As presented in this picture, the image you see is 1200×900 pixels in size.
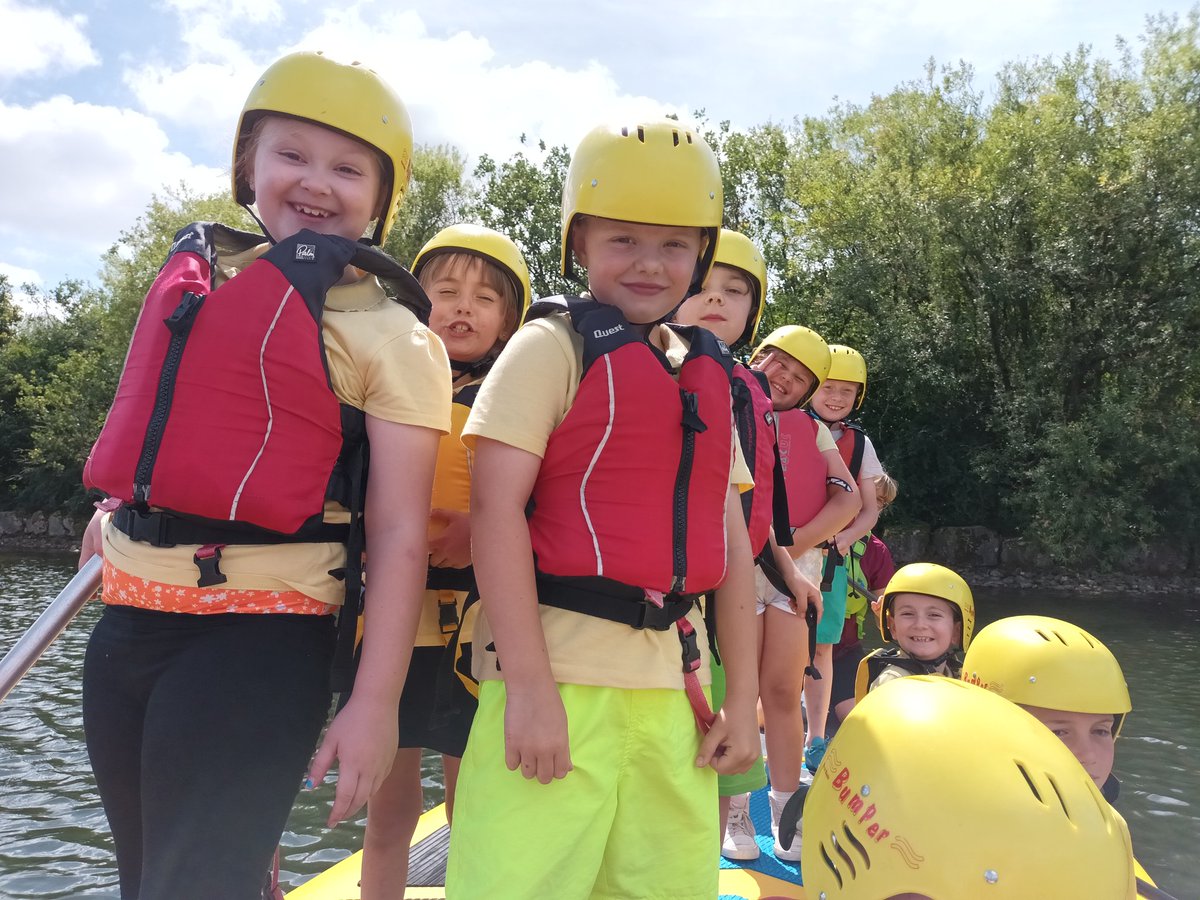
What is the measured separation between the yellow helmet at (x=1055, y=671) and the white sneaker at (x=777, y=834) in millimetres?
974

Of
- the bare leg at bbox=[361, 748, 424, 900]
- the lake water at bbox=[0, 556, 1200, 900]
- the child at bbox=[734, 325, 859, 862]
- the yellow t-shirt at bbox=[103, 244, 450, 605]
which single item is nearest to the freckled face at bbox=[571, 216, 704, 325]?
→ the yellow t-shirt at bbox=[103, 244, 450, 605]

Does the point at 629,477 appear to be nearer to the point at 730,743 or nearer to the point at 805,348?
the point at 730,743

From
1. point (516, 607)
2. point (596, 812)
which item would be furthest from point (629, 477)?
point (596, 812)

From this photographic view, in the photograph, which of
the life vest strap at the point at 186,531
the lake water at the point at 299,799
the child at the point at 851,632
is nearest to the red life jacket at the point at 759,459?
the life vest strap at the point at 186,531

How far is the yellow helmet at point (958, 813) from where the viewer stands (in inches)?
64.4

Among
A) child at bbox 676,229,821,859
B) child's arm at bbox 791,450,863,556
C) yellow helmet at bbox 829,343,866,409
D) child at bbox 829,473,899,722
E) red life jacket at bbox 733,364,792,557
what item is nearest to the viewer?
red life jacket at bbox 733,364,792,557

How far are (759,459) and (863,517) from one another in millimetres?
2558

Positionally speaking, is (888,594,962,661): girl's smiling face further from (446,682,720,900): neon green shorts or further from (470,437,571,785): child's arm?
(470,437,571,785): child's arm

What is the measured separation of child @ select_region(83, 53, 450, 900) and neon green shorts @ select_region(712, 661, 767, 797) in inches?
37.6

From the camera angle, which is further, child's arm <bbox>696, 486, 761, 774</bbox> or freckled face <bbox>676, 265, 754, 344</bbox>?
freckled face <bbox>676, 265, 754, 344</bbox>

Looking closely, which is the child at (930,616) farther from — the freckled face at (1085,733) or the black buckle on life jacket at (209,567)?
the black buckle on life jacket at (209,567)

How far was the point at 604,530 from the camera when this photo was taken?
184 centimetres

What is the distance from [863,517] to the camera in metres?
5.20

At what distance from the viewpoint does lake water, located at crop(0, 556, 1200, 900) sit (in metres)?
5.67
